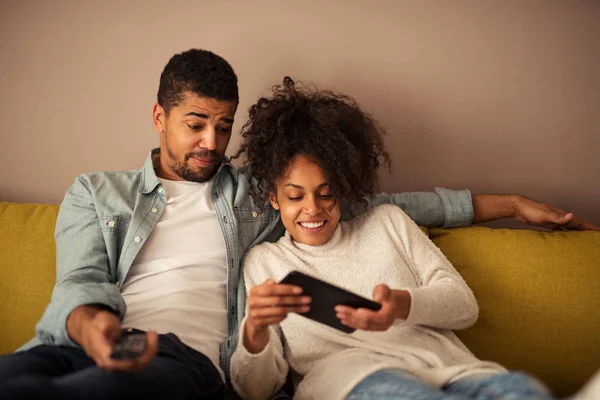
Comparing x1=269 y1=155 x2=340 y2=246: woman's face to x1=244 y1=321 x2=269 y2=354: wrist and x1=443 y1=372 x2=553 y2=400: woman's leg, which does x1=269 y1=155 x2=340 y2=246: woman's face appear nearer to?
x1=244 y1=321 x2=269 y2=354: wrist

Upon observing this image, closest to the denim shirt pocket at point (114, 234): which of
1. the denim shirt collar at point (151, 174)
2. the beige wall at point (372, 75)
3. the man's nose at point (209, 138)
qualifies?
the denim shirt collar at point (151, 174)

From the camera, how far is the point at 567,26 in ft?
6.60

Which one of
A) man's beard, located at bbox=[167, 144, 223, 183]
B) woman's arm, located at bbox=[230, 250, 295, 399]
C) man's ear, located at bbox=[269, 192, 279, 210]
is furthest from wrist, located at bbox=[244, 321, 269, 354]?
man's beard, located at bbox=[167, 144, 223, 183]

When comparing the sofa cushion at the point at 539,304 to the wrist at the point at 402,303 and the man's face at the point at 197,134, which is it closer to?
the wrist at the point at 402,303

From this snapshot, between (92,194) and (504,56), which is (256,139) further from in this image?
(504,56)

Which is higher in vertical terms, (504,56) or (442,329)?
(504,56)

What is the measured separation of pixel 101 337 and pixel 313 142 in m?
0.78

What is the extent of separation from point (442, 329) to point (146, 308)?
84cm

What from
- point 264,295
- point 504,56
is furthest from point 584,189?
point 264,295

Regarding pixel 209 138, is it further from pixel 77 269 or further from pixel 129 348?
pixel 129 348

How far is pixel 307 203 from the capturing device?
146cm

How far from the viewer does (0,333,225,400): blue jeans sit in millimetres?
898

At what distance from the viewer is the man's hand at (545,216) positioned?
176 cm

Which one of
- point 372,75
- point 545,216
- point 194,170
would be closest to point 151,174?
point 194,170
